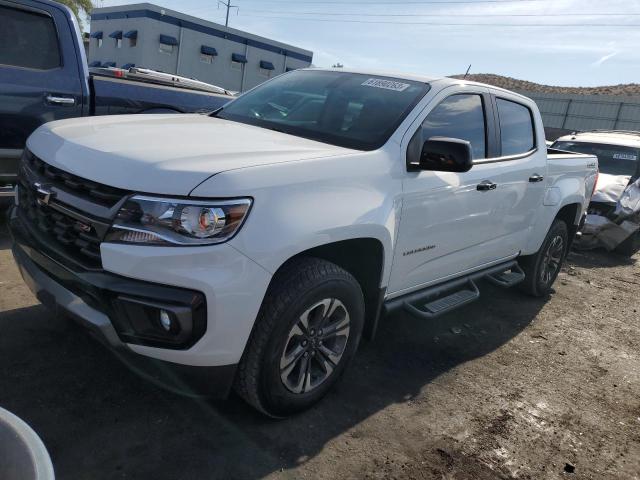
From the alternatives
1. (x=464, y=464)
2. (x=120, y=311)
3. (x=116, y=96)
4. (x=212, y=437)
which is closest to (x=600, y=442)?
(x=464, y=464)

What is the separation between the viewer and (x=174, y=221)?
7.39ft

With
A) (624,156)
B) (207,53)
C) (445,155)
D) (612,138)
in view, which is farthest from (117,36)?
(445,155)

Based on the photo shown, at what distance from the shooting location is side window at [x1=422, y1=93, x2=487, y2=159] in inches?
137

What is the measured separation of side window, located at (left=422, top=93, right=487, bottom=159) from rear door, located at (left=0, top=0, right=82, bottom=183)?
3283mm

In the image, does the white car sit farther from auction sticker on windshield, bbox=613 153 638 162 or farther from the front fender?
the front fender

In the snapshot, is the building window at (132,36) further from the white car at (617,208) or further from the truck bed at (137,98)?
the white car at (617,208)

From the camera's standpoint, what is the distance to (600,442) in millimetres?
3186

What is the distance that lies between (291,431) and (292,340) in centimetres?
50

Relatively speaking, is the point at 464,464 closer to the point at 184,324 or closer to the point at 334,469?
the point at 334,469

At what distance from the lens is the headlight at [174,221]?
2.25 metres

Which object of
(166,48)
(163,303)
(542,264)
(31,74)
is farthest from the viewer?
(166,48)

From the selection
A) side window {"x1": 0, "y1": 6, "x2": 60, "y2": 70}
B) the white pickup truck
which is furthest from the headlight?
side window {"x1": 0, "y1": 6, "x2": 60, "y2": 70}

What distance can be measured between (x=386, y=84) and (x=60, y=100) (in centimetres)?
294

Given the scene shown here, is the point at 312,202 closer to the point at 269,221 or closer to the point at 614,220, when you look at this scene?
the point at 269,221
